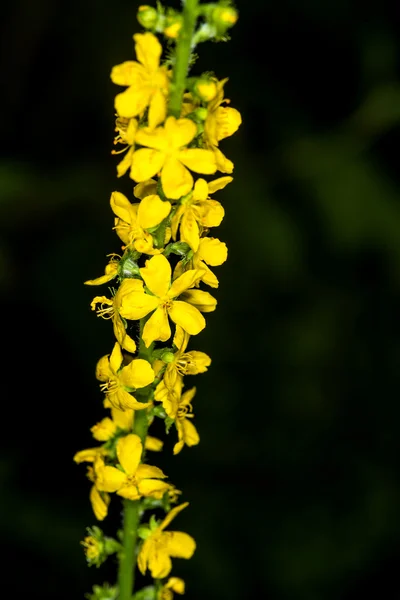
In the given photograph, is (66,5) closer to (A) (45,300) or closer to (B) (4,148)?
(B) (4,148)

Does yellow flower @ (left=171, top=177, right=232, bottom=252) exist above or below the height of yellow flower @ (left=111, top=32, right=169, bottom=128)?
below

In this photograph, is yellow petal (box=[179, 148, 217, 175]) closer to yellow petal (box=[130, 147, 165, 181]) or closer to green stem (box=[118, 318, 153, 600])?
yellow petal (box=[130, 147, 165, 181])

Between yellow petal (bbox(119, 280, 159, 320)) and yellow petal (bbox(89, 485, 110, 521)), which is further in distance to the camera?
yellow petal (bbox(89, 485, 110, 521))

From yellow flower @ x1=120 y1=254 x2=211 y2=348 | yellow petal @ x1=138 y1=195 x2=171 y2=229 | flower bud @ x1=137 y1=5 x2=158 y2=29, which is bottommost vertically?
yellow flower @ x1=120 y1=254 x2=211 y2=348

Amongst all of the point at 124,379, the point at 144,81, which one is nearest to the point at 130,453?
the point at 124,379

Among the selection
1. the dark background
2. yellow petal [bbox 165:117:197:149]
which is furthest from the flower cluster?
the dark background

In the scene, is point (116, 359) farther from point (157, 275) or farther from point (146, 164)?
point (146, 164)

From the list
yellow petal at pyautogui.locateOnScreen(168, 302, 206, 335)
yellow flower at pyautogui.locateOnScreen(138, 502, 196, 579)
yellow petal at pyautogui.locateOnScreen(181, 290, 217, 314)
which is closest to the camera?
yellow petal at pyautogui.locateOnScreen(168, 302, 206, 335)

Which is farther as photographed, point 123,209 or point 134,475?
point 134,475

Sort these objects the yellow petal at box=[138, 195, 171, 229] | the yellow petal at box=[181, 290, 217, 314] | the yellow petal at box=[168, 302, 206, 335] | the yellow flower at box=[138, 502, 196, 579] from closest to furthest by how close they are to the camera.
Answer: the yellow petal at box=[138, 195, 171, 229] < the yellow petal at box=[168, 302, 206, 335] < the yellow petal at box=[181, 290, 217, 314] < the yellow flower at box=[138, 502, 196, 579]
